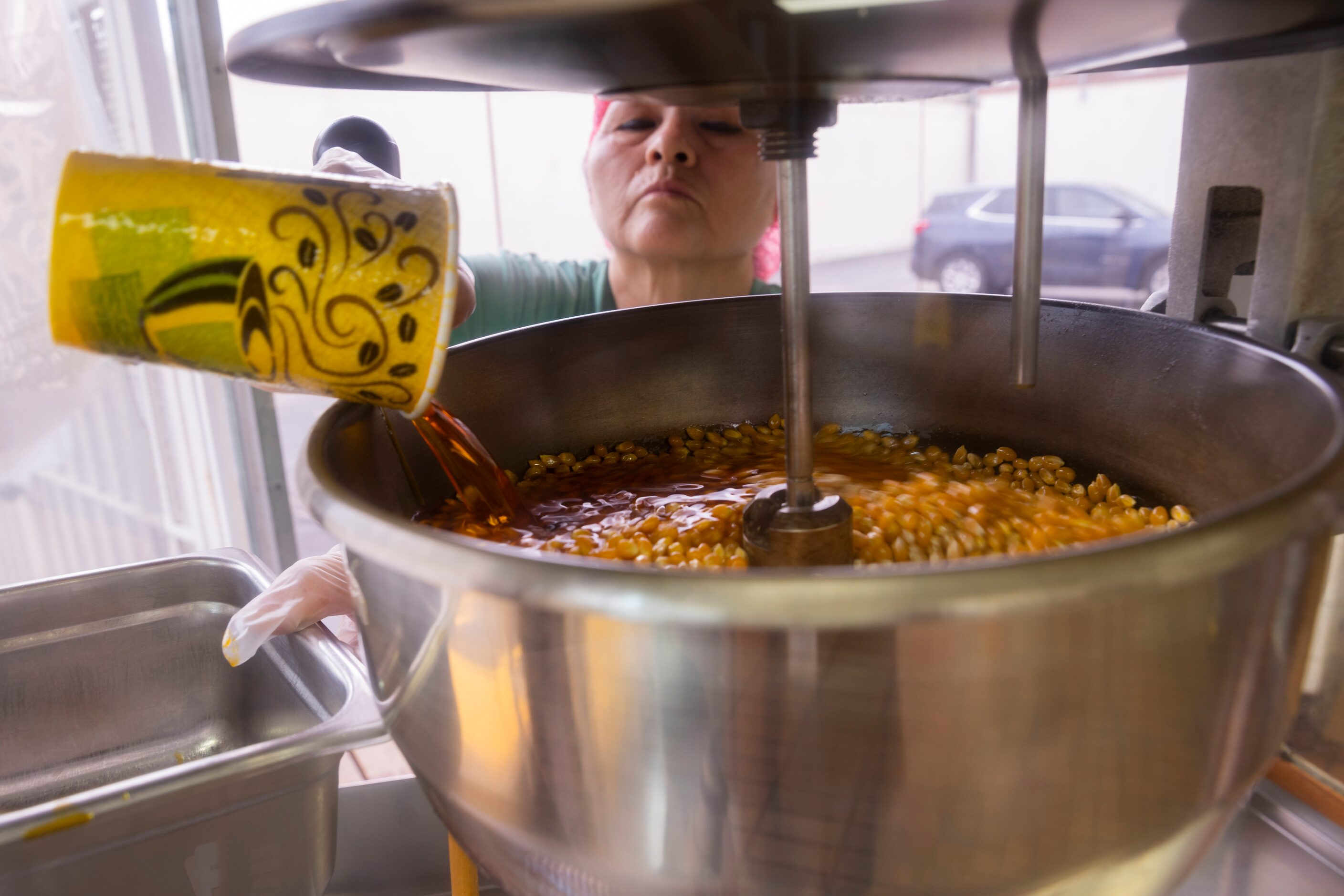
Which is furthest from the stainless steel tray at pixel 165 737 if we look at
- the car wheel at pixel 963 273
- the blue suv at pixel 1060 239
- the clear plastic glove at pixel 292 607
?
the car wheel at pixel 963 273

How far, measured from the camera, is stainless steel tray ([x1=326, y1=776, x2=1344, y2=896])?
77cm

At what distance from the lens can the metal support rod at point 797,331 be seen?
58cm

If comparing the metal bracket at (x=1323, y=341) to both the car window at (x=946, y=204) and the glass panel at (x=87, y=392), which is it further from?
the car window at (x=946, y=204)

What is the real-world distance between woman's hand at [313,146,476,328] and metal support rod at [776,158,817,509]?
0.36m

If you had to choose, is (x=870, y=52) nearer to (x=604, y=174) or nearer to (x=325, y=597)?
(x=325, y=597)

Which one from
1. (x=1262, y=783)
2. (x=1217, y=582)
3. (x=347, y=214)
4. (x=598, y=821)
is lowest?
(x=1262, y=783)

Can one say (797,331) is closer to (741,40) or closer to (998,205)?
(741,40)

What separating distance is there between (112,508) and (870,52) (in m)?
2.73

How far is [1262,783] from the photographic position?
0.82 meters

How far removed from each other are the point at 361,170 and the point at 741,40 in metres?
0.55

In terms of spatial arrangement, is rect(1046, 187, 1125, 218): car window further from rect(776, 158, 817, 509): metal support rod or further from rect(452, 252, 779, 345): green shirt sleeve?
rect(776, 158, 817, 509): metal support rod

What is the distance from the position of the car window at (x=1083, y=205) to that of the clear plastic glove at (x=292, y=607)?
Answer: 6542 mm

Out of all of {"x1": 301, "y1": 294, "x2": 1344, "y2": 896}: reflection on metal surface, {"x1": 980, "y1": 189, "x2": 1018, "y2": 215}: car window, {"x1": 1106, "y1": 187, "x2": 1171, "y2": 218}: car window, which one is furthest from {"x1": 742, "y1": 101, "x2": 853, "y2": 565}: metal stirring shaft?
{"x1": 980, "y1": 189, "x2": 1018, "y2": 215}: car window

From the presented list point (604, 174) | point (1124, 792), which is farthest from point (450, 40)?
point (604, 174)
